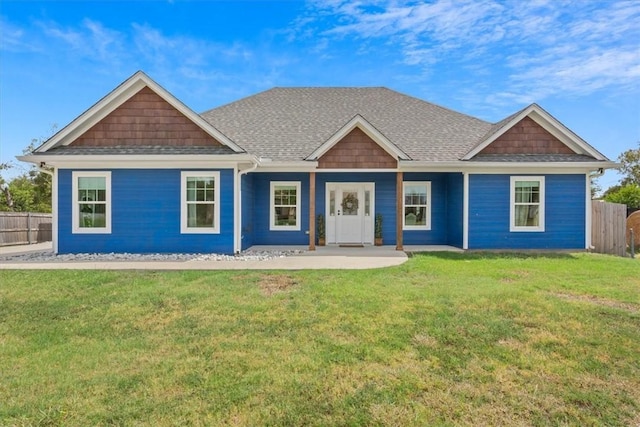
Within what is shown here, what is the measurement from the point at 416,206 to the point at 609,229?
21.6 feet

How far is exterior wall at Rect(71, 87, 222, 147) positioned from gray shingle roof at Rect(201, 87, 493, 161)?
253cm

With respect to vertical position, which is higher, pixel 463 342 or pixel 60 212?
pixel 60 212

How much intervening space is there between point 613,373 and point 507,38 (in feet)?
38.6

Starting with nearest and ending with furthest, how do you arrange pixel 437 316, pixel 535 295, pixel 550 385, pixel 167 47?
1. pixel 550 385
2. pixel 437 316
3. pixel 535 295
4. pixel 167 47

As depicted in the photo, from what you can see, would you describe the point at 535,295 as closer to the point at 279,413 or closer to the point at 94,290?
the point at 279,413

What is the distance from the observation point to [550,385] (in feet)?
11.3

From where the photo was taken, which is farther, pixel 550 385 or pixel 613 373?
pixel 613 373

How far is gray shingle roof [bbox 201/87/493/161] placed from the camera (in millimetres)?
13930

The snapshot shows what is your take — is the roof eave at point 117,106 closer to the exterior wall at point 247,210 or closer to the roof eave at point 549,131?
the exterior wall at point 247,210

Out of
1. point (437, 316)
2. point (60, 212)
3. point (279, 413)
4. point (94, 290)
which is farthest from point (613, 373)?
point (60, 212)

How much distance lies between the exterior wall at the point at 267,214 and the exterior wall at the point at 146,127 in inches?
123

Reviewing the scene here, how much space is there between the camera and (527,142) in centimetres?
1284

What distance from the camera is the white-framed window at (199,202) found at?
11.4 meters

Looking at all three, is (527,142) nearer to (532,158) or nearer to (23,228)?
(532,158)
